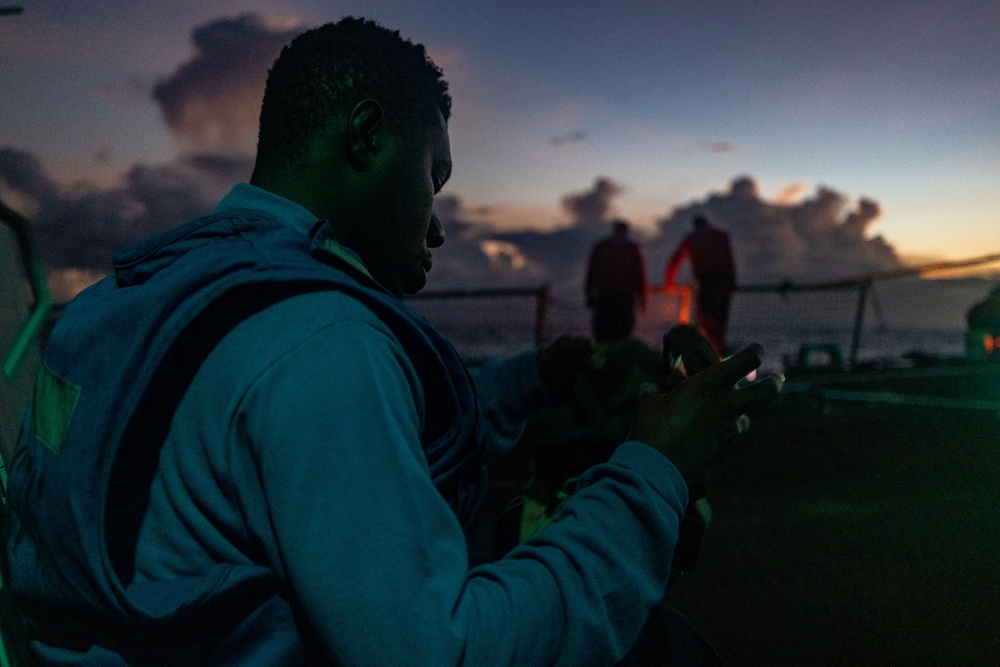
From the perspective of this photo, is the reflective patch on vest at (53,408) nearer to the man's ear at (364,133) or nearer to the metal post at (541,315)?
the man's ear at (364,133)

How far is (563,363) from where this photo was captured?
1.91 meters

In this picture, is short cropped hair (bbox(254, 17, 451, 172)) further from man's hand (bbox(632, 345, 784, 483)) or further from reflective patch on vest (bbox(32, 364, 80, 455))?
man's hand (bbox(632, 345, 784, 483))

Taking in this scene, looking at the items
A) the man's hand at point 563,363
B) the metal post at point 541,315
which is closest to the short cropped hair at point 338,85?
the man's hand at point 563,363

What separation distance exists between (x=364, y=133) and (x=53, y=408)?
667 mm

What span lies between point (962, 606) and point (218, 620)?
328cm

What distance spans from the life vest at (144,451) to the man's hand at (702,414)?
0.34 meters

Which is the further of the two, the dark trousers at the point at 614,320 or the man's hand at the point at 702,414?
the dark trousers at the point at 614,320

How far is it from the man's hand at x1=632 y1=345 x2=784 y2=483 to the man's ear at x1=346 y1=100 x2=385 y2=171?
67 centimetres

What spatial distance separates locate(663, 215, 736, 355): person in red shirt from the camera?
8.98 m

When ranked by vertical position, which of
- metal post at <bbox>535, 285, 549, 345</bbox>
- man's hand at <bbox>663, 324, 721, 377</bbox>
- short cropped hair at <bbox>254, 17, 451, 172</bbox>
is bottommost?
metal post at <bbox>535, 285, 549, 345</bbox>

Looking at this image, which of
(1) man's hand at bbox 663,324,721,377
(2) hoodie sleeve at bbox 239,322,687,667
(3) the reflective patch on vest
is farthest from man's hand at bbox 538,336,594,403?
(3) the reflective patch on vest

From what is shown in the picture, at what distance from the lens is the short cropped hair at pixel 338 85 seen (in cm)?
118

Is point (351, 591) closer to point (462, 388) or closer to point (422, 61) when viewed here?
point (462, 388)

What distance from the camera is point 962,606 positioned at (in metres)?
2.87
